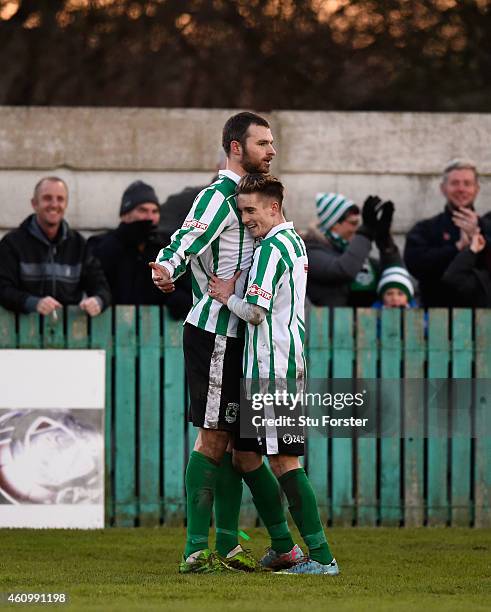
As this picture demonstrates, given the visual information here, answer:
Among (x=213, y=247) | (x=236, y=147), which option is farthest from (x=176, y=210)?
(x=213, y=247)

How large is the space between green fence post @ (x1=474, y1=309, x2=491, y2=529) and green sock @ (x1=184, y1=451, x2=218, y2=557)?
129 inches

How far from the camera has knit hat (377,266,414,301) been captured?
41.2 ft

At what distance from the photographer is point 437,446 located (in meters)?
12.1

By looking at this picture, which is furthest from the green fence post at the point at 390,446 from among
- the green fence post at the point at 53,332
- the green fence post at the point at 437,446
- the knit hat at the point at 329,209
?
the green fence post at the point at 53,332

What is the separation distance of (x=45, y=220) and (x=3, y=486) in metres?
1.88

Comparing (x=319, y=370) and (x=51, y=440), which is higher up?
(x=319, y=370)

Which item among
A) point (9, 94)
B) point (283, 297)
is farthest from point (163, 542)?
point (9, 94)

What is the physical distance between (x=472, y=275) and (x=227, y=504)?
3.83m

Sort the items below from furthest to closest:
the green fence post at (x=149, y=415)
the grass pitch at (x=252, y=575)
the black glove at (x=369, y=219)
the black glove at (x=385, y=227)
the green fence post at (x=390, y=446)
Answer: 1. the black glove at (x=385, y=227)
2. the black glove at (x=369, y=219)
3. the green fence post at (x=390, y=446)
4. the green fence post at (x=149, y=415)
5. the grass pitch at (x=252, y=575)

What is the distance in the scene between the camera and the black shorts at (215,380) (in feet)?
30.1

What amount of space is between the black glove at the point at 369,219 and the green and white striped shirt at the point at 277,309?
340 cm

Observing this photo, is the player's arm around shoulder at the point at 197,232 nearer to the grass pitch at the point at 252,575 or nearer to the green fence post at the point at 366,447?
the grass pitch at the point at 252,575

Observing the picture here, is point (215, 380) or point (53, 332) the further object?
point (53, 332)

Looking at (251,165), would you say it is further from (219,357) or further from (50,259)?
(50,259)
